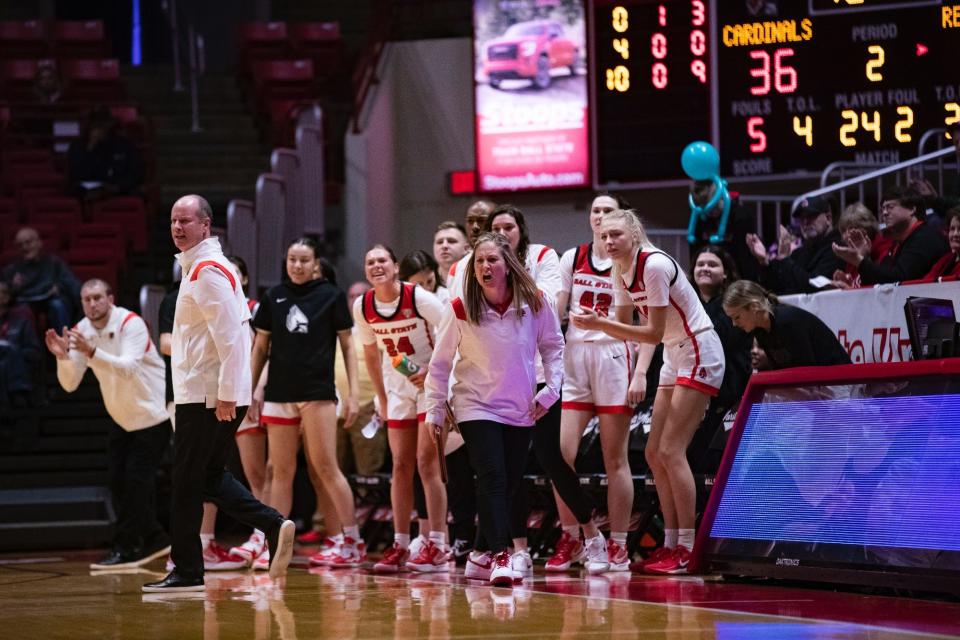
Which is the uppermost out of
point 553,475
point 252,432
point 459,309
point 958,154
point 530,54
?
point 530,54

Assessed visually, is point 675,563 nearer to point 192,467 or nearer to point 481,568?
point 481,568

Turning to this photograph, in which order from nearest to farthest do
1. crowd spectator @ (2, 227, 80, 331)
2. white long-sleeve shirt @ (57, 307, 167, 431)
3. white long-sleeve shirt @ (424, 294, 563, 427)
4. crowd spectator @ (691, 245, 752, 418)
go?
white long-sleeve shirt @ (424, 294, 563, 427) < crowd spectator @ (691, 245, 752, 418) < white long-sleeve shirt @ (57, 307, 167, 431) < crowd spectator @ (2, 227, 80, 331)

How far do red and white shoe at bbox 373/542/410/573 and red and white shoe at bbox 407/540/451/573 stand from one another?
0.10 metres

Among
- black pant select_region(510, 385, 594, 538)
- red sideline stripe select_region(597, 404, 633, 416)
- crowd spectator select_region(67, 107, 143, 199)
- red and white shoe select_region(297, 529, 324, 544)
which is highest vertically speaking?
crowd spectator select_region(67, 107, 143, 199)

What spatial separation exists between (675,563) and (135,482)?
386 centimetres

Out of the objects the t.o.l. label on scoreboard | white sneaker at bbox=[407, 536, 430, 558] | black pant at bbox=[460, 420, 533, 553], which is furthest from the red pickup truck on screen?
black pant at bbox=[460, 420, 533, 553]

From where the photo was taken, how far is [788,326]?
7672 mm

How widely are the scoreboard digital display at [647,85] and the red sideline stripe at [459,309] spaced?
7.81 metres

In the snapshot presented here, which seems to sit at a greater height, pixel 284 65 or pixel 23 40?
pixel 23 40

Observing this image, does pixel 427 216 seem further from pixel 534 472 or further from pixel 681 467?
pixel 681 467

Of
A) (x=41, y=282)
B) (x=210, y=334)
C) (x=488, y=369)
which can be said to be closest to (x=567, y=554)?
(x=488, y=369)

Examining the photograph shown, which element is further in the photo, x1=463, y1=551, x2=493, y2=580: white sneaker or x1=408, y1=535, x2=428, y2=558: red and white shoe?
x1=408, y1=535, x2=428, y2=558: red and white shoe

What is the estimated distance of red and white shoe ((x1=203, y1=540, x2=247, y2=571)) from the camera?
9.12 meters

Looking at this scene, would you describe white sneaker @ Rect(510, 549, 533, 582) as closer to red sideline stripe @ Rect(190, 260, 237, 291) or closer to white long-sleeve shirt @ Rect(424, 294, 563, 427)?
white long-sleeve shirt @ Rect(424, 294, 563, 427)
